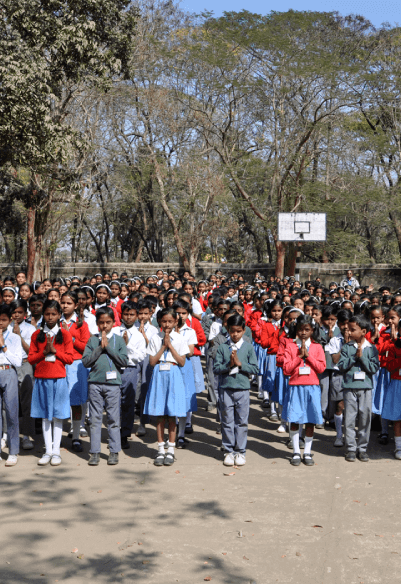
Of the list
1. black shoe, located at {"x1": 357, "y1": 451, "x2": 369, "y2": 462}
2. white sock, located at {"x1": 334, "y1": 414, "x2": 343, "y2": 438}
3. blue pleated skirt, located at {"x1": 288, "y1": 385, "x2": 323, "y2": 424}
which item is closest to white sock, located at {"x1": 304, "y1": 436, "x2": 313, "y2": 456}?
blue pleated skirt, located at {"x1": 288, "y1": 385, "x2": 323, "y2": 424}

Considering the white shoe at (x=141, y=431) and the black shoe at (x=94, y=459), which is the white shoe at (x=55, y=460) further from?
the white shoe at (x=141, y=431)

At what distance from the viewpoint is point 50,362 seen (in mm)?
6375

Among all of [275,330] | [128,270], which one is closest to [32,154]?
[275,330]

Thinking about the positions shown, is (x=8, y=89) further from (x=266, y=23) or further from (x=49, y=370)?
(x=266, y=23)

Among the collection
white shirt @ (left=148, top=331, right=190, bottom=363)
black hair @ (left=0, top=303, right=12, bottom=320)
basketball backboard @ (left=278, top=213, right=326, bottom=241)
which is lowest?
white shirt @ (left=148, top=331, right=190, bottom=363)

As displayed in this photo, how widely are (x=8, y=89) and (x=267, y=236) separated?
84.5 ft

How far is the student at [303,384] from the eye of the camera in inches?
248

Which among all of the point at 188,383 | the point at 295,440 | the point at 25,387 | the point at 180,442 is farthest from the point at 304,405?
the point at 25,387

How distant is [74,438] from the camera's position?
6.83 meters

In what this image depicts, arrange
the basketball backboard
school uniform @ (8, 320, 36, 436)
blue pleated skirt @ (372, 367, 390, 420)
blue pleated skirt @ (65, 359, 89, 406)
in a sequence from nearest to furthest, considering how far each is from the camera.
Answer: blue pleated skirt @ (65, 359, 89, 406) < school uniform @ (8, 320, 36, 436) < blue pleated skirt @ (372, 367, 390, 420) < the basketball backboard

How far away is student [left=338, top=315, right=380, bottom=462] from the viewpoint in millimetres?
6457

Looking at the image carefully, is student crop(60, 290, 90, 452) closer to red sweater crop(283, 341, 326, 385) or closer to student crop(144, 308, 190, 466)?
student crop(144, 308, 190, 466)

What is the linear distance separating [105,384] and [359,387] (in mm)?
2654

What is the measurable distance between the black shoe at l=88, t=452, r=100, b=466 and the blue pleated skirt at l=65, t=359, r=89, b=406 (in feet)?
2.47
